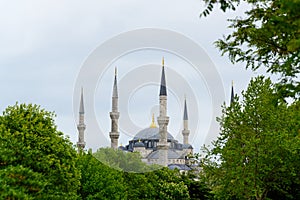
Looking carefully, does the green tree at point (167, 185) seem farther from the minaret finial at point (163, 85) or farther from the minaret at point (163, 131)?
the minaret finial at point (163, 85)

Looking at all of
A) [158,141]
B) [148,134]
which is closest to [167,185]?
[158,141]

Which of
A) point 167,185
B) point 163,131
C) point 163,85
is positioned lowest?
point 167,185

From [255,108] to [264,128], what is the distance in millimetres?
1561

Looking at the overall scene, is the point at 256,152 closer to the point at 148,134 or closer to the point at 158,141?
the point at 158,141

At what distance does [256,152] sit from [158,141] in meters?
108

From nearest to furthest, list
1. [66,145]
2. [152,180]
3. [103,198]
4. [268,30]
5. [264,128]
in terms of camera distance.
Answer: [268,30], [66,145], [264,128], [103,198], [152,180]

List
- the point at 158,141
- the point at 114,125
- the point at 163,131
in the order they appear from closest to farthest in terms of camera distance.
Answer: the point at 163,131 < the point at 114,125 < the point at 158,141

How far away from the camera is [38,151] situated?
3141cm

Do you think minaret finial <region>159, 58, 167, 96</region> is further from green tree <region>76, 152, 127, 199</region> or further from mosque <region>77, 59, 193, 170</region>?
green tree <region>76, 152, 127, 199</region>

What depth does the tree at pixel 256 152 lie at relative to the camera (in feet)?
124

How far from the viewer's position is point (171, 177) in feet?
240

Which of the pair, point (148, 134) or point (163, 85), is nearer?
point (163, 85)

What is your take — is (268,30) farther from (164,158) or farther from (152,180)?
(164,158)

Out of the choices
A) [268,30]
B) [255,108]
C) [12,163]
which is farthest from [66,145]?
[268,30]
